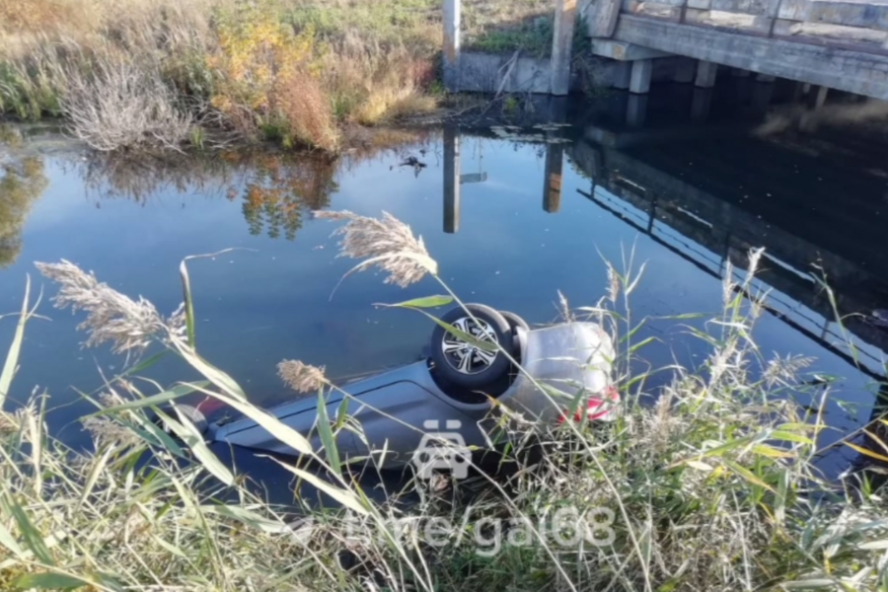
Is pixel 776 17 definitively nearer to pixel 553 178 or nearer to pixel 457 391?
pixel 553 178

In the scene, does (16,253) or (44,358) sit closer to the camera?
(44,358)

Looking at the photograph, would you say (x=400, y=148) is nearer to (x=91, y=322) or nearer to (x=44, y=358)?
(x=44, y=358)

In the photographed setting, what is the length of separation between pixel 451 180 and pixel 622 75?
6.33 metres

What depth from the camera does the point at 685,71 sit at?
14383mm

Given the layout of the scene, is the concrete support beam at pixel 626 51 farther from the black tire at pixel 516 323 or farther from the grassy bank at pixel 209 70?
the black tire at pixel 516 323

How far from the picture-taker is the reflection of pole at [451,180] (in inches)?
308

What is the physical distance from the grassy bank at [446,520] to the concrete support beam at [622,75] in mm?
12095

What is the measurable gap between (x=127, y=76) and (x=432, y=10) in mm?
7667

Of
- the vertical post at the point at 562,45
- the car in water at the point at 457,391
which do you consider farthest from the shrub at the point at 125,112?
the car in water at the point at 457,391

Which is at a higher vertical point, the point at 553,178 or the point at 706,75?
the point at 706,75

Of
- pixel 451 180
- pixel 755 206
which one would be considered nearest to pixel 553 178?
pixel 451 180

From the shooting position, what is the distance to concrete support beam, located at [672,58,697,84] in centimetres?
1433

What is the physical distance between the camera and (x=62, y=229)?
7527 mm

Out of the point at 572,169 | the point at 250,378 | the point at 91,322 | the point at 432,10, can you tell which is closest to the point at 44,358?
the point at 250,378
